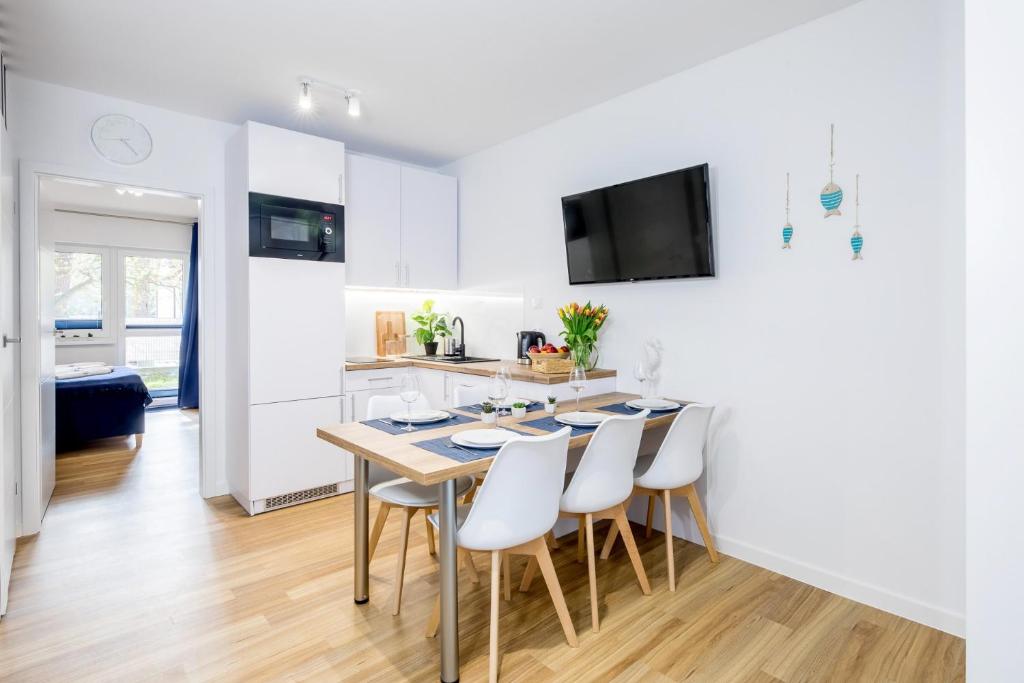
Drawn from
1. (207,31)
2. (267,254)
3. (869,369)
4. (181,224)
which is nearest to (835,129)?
(869,369)

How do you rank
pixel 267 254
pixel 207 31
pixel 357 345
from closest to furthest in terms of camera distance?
1. pixel 207 31
2. pixel 267 254
3. pixel 357 345

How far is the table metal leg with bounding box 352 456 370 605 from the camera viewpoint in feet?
7.29

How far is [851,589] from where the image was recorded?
2.36m

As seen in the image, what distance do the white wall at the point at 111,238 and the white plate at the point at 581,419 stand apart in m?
6.73

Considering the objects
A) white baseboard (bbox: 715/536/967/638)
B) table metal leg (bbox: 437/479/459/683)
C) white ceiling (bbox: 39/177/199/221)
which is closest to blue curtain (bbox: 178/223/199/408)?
white ceiling (bbox: 39/177/199/221)

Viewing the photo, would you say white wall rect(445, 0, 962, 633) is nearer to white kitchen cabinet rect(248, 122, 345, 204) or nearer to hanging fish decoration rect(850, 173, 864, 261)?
hanging fish decoration rect(850, 173, 864, 261)

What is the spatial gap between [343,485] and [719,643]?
268cm

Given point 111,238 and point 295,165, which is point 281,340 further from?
point 111,238

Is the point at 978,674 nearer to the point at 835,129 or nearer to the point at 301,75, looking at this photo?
the point at 835,129

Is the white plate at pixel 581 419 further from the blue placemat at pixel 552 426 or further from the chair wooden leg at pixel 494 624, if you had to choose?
the chair wooden leg at pixel 494 624

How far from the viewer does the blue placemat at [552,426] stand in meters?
2.25

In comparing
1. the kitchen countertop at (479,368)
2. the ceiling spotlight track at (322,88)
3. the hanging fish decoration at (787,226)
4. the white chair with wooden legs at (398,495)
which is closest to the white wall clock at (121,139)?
the ceiling spotlight track at (322,88)

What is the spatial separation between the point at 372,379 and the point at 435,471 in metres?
2.36

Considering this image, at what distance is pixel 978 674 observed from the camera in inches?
41.2
